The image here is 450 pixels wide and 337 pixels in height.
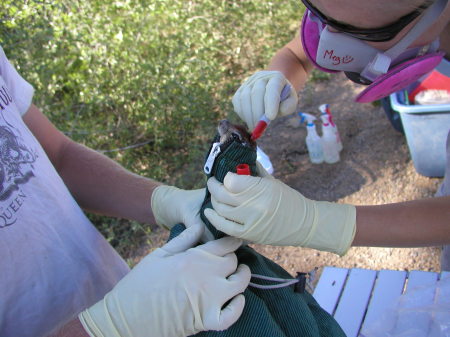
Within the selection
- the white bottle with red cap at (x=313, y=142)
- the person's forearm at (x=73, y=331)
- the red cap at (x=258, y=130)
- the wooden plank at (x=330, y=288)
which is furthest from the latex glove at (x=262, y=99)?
the white bottle with red cap at (x=313, y=142)

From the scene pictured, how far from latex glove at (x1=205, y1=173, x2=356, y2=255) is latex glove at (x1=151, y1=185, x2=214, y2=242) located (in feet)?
0.41

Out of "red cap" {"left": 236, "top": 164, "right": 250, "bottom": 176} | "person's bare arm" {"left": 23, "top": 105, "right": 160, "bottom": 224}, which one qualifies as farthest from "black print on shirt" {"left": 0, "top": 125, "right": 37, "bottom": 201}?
"red cap" {"left": 236, "top": 164, "right": 250, "bottom": 176}

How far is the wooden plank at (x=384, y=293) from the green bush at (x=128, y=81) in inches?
70.2

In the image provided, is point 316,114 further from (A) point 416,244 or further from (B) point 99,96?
(A) point 416,244

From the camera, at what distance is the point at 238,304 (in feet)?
3.88

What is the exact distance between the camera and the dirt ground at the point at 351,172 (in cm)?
287

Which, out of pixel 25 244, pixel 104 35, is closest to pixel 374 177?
pixel 104 35

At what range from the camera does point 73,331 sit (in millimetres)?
1110

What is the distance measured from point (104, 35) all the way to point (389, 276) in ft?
9.54

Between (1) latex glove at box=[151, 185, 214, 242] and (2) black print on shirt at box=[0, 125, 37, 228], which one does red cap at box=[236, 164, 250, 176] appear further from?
(2) black print on shirt at box=[0, 125, 37, 228]

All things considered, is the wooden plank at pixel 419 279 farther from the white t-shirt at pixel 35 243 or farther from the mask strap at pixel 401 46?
the white t-shirt at pixel 35 243

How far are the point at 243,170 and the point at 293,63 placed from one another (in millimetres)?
913

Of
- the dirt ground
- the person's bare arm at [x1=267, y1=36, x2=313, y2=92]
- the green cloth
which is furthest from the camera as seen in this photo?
the dirt ground

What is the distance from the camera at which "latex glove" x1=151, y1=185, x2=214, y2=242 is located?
58.8 inches
